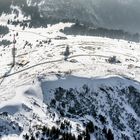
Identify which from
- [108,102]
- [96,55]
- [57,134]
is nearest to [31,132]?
[57,134]

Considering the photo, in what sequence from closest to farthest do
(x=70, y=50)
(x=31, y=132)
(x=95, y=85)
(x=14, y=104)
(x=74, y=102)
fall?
(x=31, y=132), (x=14, y=104), (x=74, y=102), (x=95, y=85), (x=70, y=50)

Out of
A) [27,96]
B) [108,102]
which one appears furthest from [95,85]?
[27,96]

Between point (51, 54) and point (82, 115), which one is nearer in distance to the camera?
point (82, 115)

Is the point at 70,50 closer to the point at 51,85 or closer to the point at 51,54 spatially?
the point at 51,54

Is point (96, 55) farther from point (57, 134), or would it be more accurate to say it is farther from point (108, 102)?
point (57, 134)

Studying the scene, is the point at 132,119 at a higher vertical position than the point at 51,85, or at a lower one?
lower

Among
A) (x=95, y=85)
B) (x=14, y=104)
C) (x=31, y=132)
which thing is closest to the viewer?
(x=31, y=132)
